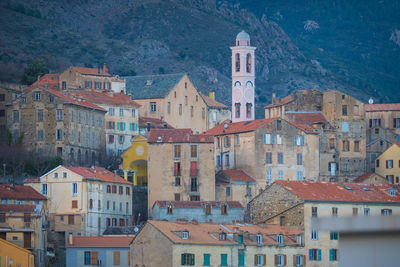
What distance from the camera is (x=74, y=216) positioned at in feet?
260

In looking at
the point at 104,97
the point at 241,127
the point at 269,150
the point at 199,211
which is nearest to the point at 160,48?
the point at 104,97

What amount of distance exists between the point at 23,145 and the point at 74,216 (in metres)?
12.9

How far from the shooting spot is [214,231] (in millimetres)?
70812

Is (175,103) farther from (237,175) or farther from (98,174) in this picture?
(98,174)

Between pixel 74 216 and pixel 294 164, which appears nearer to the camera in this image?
pixel 74 216

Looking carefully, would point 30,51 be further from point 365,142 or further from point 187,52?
point 365,142

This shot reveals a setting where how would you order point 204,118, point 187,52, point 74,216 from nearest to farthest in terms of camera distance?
point 74,216 < point 204,118 < point 187,52

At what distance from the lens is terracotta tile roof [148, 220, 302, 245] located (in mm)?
67938

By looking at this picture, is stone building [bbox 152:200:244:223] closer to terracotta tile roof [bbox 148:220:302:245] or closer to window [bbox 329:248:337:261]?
terracotta tile roof [bbox 148:220:302:245]

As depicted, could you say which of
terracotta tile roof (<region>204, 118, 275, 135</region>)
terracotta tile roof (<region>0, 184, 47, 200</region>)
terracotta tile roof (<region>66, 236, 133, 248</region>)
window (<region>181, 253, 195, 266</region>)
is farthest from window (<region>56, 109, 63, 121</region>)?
window (<region>181, 253, 195, 266</region>)

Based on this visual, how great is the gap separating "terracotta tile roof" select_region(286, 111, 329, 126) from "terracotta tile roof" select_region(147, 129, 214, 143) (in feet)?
49.2

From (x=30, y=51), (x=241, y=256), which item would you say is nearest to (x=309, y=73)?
(x=30, y=51)

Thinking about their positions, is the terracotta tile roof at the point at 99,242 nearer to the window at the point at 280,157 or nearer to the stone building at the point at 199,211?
the stone building at the point at 199,211

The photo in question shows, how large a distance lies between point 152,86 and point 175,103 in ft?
14.7
